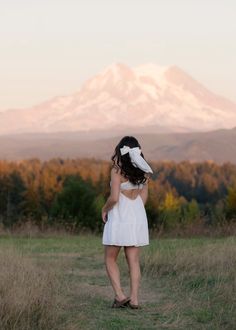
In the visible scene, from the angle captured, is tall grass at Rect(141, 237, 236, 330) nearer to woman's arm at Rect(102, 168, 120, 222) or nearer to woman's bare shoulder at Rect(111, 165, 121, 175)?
woman's arm at Rect(102, 168, 120, 222)

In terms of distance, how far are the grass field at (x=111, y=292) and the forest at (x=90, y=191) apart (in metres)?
7.56

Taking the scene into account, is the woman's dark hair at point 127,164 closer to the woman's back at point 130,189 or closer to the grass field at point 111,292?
the woman's back at point 130,189

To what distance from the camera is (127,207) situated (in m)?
8.63

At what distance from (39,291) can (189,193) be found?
111 meters

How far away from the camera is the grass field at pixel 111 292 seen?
296 inches

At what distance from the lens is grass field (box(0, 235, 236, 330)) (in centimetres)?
752

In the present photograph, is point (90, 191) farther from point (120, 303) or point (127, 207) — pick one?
point (127, 207)

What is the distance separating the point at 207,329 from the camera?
781cm

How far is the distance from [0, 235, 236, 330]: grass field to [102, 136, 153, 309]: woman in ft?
1.76

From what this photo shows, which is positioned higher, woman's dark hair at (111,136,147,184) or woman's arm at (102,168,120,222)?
woman's dark hair at (111,136,147,184)

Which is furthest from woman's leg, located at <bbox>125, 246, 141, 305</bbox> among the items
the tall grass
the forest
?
the forest

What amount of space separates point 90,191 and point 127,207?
138 ft

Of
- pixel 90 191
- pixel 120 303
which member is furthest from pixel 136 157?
pixel 90 191

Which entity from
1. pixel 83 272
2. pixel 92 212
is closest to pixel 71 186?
pixel 92 212
